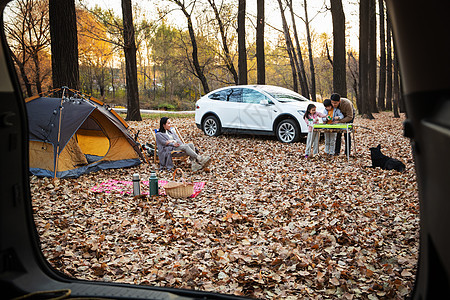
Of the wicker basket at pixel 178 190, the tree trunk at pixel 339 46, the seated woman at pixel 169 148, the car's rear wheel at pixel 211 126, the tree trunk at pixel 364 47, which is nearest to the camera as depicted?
the wicker basket at pixel 178 190

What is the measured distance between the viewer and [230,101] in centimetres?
1272

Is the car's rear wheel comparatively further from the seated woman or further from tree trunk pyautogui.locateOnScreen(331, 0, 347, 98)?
tree trunk pyautogui.locateOnScreen(331, 0, 347, 98)

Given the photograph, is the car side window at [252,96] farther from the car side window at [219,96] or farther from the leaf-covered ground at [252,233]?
the leaf-covered ground at [252,233]

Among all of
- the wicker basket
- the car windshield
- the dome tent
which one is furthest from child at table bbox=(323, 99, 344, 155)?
the dome tent

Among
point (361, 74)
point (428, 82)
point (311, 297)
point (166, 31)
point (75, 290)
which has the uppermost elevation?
point (166, 31)

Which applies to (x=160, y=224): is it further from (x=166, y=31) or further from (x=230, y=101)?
(x=166, y=31)

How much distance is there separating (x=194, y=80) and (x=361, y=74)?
28375 mm

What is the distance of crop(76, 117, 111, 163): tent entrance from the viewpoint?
30.7 ft

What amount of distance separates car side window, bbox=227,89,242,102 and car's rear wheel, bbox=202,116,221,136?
0.91 metres

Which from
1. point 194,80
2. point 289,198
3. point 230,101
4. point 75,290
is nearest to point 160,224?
point 289,198

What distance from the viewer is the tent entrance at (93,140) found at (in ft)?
30.7

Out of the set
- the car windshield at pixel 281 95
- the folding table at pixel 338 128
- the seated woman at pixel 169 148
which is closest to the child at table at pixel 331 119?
the folding table at pixel 338 128

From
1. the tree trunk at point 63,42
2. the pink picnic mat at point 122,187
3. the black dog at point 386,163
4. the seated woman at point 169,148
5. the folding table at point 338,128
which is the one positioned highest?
the tree trunk at point 63,42

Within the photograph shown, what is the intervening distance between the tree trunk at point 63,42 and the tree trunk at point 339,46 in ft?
31.4
